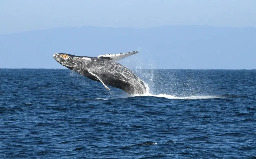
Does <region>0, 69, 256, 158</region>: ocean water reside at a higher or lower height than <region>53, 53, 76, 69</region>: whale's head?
lower

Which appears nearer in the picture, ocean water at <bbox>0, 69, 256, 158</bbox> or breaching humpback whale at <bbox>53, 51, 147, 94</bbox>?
ocean water at <bbox>0, 69, 256, 158</bbox>

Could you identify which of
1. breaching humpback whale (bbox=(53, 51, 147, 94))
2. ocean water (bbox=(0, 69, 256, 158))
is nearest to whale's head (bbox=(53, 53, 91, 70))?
breaching humpback whale (bbox=(53, 51, 147, 94))

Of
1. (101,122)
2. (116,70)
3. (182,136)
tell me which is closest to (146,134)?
(182,136)

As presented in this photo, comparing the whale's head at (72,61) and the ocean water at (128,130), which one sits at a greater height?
the whale's head at (72,61)

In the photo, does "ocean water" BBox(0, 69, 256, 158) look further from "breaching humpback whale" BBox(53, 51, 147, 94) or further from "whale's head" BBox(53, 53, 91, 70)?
"whale's head" BBox(53, 53, 91, 70)

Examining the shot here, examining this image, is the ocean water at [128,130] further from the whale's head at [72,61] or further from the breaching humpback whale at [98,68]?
the whale's head at [72,61]

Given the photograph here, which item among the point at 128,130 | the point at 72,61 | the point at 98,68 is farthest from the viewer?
the point at 72,61

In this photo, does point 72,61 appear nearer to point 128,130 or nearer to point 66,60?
point 66,60

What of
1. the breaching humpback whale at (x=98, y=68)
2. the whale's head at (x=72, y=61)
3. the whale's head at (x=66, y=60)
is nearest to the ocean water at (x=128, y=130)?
the breaching humpback whale at (x=98, y=68)

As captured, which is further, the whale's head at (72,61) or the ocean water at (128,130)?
the whale's head at (72,61)

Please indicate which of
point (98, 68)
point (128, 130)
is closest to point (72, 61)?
point (98, 68)

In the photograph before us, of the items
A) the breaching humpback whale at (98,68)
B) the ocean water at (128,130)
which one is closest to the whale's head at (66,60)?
the breaching humpback whale at (98,68)

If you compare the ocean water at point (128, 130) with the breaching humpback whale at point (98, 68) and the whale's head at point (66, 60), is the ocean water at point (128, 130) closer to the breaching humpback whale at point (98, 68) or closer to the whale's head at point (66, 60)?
the breaching humpback whale at point (98, 68)

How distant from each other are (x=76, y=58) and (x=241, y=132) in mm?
10881
